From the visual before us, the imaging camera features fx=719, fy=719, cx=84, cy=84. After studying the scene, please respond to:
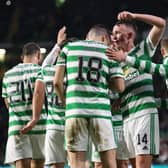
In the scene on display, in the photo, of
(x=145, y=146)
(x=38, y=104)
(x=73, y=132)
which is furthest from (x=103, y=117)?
(x=38, y=104)

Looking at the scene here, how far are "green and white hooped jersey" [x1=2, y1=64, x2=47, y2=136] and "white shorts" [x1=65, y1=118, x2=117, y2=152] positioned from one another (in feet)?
5.45

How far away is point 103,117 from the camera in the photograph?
236 inches

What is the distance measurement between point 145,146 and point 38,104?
1334 mm

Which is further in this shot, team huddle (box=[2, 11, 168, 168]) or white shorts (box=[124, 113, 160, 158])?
white shorts (box=[124, 113, 160, 158])

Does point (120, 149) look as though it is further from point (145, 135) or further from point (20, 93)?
point (20, 93)

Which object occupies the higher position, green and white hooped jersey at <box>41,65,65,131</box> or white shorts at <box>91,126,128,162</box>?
green and white hooped jersey at <box>41,65,65,131</box>

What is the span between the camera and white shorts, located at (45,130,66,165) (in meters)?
7.41

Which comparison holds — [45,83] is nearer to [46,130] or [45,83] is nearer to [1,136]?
[46,130]

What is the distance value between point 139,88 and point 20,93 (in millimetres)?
1492

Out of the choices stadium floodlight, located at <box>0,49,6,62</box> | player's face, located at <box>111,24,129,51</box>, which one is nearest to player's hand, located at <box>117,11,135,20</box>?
player's face, located at <box>111,24,129,51</box>

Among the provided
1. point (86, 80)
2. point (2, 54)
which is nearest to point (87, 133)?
point (86, 80)

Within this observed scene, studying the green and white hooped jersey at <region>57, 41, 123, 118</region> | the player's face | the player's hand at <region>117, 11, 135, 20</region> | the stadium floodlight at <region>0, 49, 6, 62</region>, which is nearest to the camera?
the green and white hooped jersey at <region>57, 41, 123, 118</region>

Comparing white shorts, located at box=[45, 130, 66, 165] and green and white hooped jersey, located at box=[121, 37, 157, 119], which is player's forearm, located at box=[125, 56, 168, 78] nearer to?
green and white hooped jersey, located at box=[121, 37, 157, 119]

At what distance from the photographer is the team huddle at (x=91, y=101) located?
596 cm
